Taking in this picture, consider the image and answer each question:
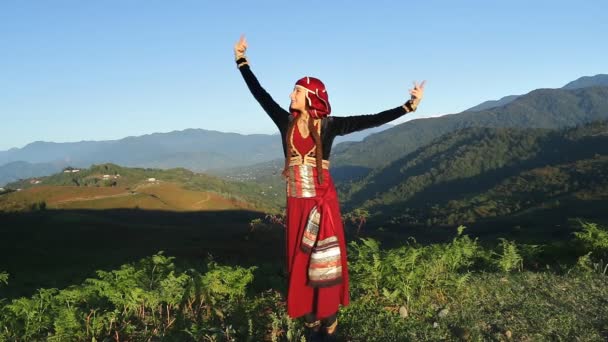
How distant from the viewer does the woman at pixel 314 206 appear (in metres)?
4.11

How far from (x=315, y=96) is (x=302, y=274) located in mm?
1725

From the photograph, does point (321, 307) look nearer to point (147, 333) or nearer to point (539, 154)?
point (147, 333)

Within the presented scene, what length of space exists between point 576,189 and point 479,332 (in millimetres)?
122585

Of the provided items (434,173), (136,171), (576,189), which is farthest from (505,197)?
(136,171)

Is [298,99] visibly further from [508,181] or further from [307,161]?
[508,181]

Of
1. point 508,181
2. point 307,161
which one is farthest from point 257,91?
point 508,181

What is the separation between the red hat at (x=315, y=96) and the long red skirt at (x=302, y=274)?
61cm

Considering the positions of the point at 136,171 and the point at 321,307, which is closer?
the point at 321,307

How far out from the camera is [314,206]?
420 cm

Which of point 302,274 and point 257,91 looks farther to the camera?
point 257,91

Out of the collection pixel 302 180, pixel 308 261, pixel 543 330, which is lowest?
pixel 543 330

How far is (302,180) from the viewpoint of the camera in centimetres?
423

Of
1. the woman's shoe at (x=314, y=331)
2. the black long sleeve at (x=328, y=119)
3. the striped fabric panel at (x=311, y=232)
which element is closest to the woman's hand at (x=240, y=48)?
the black long sleeve at (x=328, y=119)

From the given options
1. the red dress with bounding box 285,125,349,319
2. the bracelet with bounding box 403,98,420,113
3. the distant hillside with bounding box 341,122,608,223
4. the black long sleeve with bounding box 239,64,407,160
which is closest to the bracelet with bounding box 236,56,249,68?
the black long sleeve with bounding box 239,64,407,160
